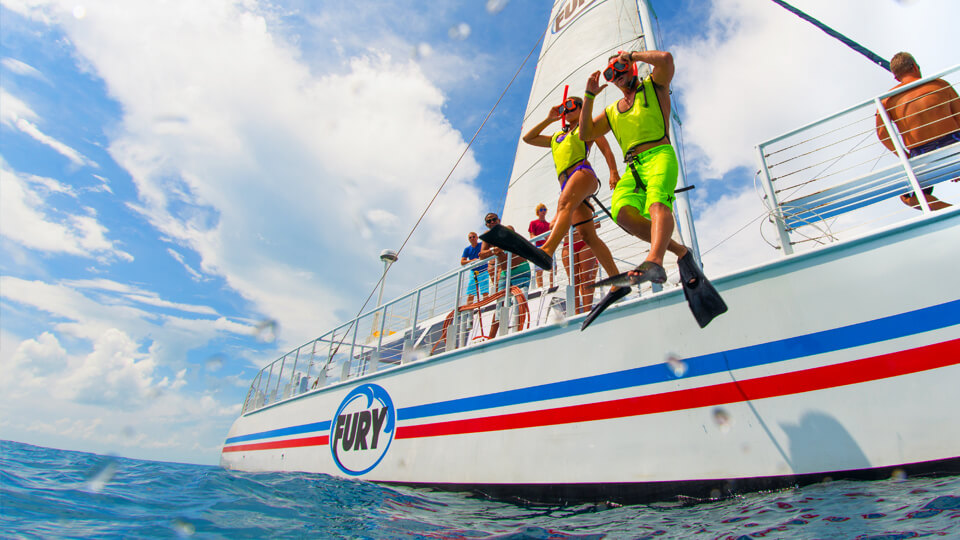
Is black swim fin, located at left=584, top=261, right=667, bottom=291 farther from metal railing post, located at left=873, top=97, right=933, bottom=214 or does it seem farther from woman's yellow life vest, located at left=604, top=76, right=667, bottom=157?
metal railing post, located at left=873, top=97, right=933, bottom=214

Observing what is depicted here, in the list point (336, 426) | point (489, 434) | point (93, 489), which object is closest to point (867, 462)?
point (489, 434)

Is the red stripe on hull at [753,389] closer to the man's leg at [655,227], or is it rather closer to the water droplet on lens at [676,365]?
the water droplet on lens at [676,365]

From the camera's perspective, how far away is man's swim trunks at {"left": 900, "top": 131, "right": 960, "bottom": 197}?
2.41 meters

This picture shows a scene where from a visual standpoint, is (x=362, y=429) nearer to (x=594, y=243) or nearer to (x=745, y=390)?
(x=594, y=243)

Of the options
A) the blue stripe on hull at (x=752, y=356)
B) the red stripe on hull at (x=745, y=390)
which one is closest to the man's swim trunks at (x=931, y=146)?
the blue stripe on hull at (x=752, y=356)

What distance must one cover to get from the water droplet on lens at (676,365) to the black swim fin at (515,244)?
95cm

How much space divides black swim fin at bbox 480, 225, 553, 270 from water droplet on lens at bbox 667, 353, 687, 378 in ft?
3.12

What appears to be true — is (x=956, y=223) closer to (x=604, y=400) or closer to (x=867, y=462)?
(x=867, y=462)

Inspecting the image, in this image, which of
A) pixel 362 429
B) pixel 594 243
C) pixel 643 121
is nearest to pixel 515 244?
pixel 594 243

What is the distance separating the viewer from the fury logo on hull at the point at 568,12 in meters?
9.32

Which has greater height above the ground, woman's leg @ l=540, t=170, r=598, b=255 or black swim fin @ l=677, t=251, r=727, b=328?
woman's leg @ l=540, t=170, r=598, b=255

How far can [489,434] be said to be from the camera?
3.40 m

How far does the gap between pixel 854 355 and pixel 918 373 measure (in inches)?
9.1

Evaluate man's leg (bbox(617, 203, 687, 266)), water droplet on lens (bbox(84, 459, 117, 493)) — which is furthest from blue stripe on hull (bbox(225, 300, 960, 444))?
water droplet on lens (bbox(84, 459, 117, 493))
